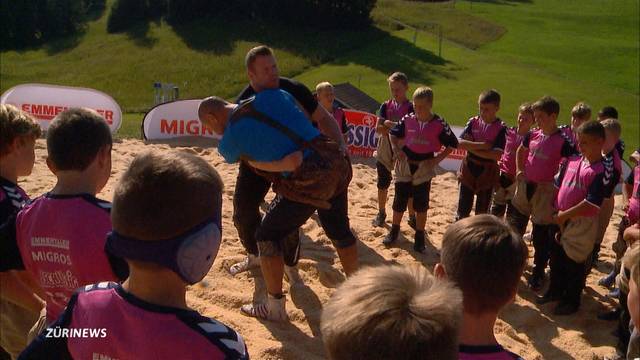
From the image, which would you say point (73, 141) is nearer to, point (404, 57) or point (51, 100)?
point (51, 100)

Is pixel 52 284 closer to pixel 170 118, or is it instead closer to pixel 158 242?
pixel 158 242

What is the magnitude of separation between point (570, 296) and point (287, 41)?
3525 centimetres

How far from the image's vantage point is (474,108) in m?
24.0

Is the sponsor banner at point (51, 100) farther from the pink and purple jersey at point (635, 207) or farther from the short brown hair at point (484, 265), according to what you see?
the short brown hair at point (484, 265)

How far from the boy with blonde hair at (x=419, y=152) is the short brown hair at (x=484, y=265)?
3940 millimetres

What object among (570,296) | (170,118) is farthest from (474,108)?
(570,296)

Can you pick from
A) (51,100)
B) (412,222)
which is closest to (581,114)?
(412,222)

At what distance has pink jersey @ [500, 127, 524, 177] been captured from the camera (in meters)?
6.25

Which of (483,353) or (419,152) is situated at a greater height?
(483,353)

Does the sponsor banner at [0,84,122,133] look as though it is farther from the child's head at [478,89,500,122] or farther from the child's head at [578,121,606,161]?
the child's head at [578,121,606,161]

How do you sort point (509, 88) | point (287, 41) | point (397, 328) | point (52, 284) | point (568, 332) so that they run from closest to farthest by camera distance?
point (397, 328)
point (52, 284)
point (568, 332)
point (509, 88)
point (287, 41)

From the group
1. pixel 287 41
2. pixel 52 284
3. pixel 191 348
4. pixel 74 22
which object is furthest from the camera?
pixel 74 22

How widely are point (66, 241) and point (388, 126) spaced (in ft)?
16.4

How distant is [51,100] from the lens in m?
Answer: 10.2
